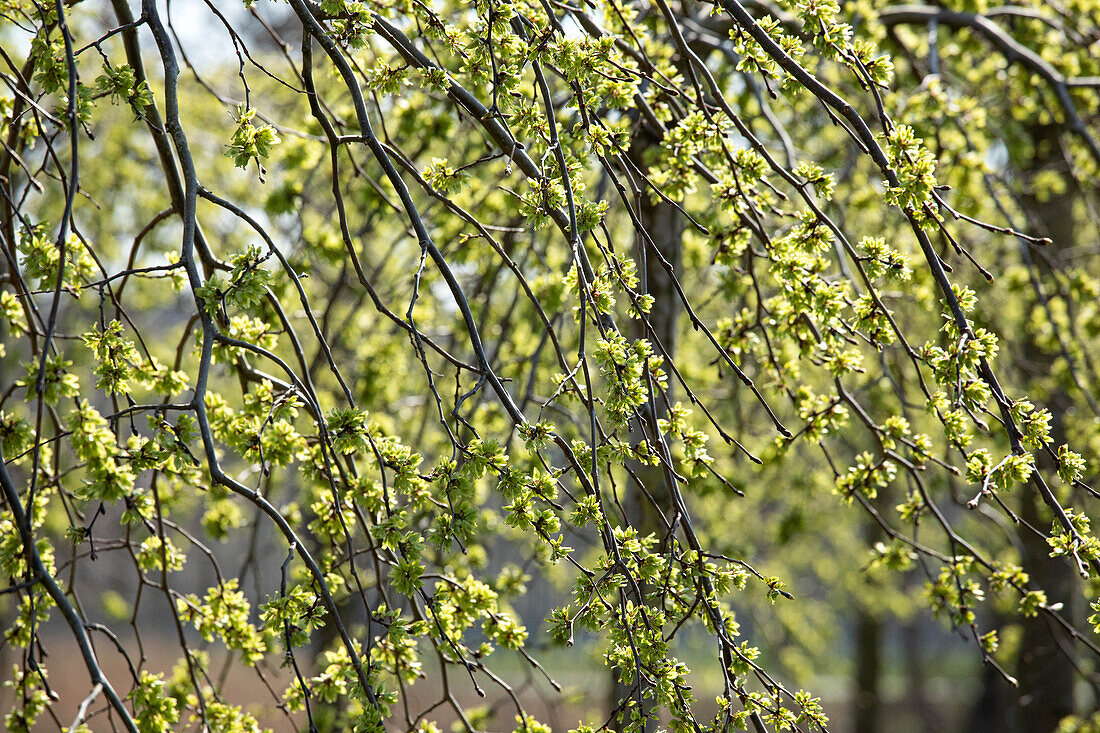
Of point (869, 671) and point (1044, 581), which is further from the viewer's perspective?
point (869, 671)

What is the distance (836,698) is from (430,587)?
1343cm

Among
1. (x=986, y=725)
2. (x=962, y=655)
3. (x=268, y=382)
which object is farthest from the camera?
(x=962, y=655)

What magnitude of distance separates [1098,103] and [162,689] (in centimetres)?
420

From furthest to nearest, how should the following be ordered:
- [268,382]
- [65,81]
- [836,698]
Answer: [836,698] < [268,382] < [65,81]

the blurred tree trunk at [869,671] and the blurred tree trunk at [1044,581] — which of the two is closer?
the blurred tree trunk at [1044,581]

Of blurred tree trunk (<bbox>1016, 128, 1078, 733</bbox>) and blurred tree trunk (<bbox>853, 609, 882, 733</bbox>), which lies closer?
blurred tree trunk (<bbox>1016, 128, 1078, 733</bbox>)

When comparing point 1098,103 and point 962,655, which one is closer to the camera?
point 1098,103

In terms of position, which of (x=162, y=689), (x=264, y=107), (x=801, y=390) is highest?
(x=264, y=107)

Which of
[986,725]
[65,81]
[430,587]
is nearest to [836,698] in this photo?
[986,725]

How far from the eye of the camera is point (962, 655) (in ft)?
64.7

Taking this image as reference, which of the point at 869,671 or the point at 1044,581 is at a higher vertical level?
the point at 869,671

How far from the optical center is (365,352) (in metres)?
3.96

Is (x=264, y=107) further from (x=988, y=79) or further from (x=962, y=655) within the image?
(x=962, y=655)

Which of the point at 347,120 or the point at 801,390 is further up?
the point at 347,120
